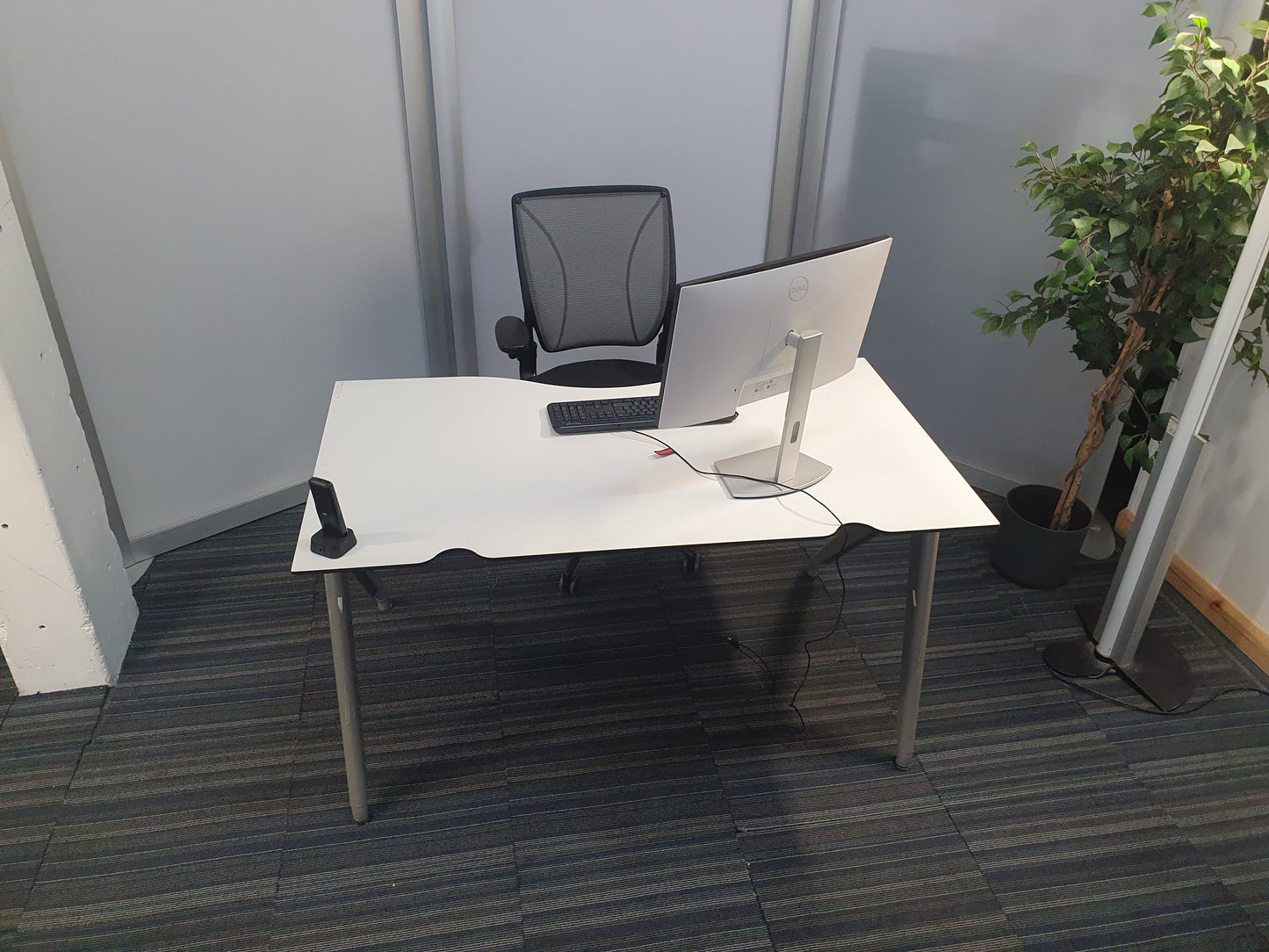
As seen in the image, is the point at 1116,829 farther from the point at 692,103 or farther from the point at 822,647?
the point at 692,103

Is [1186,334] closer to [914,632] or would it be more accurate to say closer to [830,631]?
[914,632]

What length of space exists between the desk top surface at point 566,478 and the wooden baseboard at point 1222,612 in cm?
98

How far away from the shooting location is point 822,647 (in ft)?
9.08

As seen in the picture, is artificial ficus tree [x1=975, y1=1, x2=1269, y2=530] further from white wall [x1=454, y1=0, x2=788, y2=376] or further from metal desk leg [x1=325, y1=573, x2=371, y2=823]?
metal desk leg [x1=325, y1=573, x2=371, y2=823]

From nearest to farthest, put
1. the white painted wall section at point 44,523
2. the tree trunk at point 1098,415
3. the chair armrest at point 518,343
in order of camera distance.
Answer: the white painted wall section at point 44,523
the tree trunk at point 1098,415
the chair armrest at point 518,343

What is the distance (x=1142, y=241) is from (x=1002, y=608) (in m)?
1.19

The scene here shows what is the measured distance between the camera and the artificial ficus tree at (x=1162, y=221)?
218cm

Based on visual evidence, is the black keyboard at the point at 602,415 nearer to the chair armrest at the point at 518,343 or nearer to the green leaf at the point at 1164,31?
the chair armrest at the point at 518,343

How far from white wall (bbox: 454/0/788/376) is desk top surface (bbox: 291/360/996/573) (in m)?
1.04

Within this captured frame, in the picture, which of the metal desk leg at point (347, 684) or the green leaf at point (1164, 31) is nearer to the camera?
the metal desk leg at point (347, 684)

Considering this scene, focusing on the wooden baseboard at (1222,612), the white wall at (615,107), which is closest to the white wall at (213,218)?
the white wall at (615,107)

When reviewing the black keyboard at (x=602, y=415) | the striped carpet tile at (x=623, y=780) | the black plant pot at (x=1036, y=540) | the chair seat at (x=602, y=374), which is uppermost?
the black keyboard at (x=602, y=415)

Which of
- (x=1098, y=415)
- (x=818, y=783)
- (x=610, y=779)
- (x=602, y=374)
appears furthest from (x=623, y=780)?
(x=1098, y=415)

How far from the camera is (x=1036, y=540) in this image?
2.93 meters
